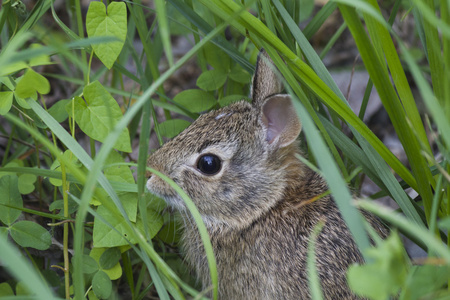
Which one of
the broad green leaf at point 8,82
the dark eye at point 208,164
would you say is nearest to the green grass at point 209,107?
the broad green leaf at point 8,82

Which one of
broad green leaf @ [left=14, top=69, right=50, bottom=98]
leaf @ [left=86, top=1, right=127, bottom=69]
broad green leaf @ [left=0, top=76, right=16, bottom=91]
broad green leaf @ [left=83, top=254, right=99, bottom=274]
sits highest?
leaf @ [left=86, top=1, right=127, bottom=69]

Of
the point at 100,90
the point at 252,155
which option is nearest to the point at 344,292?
the point at 252,155

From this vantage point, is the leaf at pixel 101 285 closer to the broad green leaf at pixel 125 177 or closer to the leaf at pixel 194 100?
the broad green leaf at pixel 125 177

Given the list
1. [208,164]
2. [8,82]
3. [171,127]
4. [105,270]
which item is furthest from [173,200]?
[8,82]

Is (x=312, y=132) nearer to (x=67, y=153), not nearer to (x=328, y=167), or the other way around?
(x=328, y=167)

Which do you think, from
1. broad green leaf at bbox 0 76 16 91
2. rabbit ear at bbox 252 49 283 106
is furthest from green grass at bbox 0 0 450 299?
rabbit ear at bbox 252 49 283 106

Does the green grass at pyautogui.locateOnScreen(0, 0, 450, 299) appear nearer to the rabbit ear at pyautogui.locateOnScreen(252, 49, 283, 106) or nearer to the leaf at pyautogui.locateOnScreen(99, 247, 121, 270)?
the leaf at pyautogui.locateOnScreen(99, 247, 121, 270)

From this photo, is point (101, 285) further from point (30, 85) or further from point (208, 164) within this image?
point (30, 85)

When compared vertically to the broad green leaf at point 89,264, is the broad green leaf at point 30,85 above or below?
above
